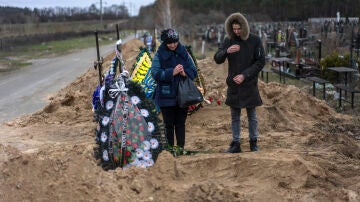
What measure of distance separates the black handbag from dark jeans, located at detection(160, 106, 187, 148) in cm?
22

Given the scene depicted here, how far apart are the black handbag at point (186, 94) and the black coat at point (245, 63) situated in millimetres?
425

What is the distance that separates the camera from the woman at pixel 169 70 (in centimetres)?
502

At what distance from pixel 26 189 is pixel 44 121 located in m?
4.11

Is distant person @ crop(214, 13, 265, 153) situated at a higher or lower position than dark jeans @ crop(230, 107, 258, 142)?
higher

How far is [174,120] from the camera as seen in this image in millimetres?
5348

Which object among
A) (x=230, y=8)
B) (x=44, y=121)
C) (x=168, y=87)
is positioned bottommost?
(x=44, y=121)

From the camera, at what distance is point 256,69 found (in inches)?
202

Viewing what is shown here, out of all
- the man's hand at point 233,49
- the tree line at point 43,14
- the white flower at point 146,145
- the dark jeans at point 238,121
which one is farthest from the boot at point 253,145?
the tree line at point 43,14

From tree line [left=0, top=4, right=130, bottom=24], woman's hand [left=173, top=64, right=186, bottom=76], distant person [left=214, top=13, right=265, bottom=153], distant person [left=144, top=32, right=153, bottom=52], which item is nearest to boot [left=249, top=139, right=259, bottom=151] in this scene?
distant person [left=214, top=13, right=265, bottom=153]

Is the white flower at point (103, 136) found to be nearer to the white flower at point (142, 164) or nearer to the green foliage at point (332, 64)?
the white flower at point (142, 164)

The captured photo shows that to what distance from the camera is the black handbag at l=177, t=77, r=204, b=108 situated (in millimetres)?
5035

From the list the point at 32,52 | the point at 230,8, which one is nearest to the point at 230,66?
the point at 32,52

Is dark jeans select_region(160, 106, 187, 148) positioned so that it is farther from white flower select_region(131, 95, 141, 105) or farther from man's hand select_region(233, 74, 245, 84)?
man's hand select_region(233, 74, 245, 84)

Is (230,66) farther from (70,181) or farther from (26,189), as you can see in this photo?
(26,189)
